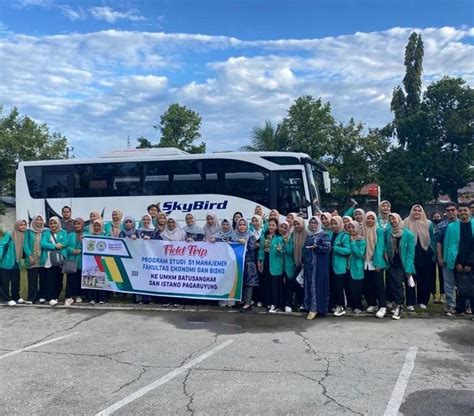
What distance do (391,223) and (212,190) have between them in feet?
28.7

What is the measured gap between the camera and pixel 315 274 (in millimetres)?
8078

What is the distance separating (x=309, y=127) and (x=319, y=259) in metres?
26.7

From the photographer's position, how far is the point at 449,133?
34281mm

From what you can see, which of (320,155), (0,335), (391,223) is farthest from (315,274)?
(320,155)

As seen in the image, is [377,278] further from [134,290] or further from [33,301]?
[33,301]

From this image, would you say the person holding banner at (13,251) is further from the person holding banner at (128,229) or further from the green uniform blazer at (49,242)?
the person holding banner at (128,229)

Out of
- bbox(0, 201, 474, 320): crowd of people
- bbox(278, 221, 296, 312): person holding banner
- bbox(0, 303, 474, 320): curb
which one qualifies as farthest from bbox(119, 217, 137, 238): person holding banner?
bbox(278, 221, 296, 312): person holding banner

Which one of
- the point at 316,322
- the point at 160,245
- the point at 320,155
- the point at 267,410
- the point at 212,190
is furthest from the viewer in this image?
the point at 320,155

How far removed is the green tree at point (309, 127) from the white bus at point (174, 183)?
16.7 metres

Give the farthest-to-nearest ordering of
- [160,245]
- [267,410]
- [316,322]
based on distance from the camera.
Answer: [160,245], [316,322], [267,410]

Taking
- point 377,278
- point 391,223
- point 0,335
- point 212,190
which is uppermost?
point 212,190

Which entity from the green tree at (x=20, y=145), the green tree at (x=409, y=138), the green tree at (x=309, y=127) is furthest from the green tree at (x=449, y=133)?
the green tree at (x=20, y=145)

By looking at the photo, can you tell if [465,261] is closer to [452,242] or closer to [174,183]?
[452,242]

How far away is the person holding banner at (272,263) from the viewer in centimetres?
848
